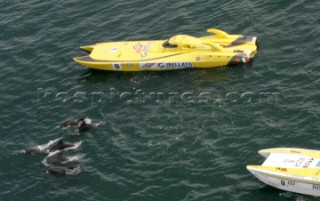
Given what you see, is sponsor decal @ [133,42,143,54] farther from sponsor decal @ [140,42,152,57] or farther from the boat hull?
the boat hull

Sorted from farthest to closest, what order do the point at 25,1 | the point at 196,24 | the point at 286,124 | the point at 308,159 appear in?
the point at 25,1 → the point at 196,24 → the point at 286,124 → the point at 308,159

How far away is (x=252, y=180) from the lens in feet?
95.1

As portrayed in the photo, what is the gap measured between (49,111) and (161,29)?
11.7 m

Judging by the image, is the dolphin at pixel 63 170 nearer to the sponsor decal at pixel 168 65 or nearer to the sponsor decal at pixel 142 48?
the sponsor decal at pixel 168 65

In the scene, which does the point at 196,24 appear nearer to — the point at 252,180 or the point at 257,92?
the point at 257,92

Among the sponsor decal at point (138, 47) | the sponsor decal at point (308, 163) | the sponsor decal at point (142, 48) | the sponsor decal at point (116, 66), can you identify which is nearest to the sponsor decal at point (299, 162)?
the sponsor decal at point (308, 163)

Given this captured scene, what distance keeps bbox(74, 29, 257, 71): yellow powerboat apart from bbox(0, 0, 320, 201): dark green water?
0.69 m

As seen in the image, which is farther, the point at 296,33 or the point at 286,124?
the point at 296,33

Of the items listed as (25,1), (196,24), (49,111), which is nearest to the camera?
(49,111)

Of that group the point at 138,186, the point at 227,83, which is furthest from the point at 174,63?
the point at 138,186

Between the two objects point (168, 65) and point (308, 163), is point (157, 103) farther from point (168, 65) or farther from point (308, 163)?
point (308, 163)

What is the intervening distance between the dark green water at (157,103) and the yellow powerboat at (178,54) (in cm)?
69

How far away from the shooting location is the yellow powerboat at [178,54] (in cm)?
3838

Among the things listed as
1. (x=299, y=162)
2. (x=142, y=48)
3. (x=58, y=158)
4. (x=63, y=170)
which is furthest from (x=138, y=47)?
(x=299, y=162)
